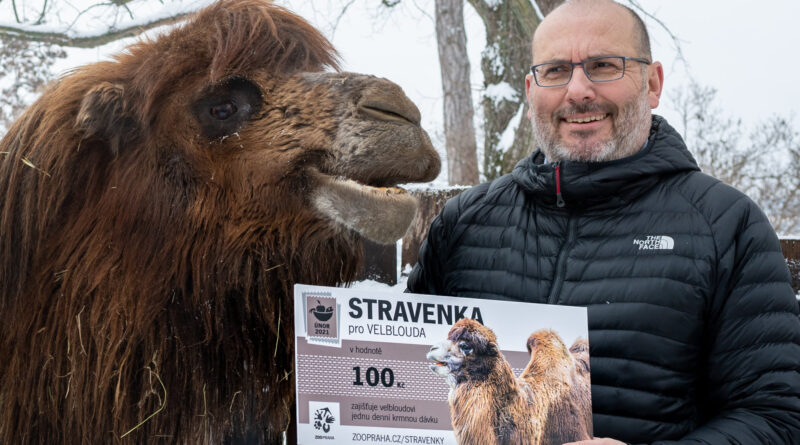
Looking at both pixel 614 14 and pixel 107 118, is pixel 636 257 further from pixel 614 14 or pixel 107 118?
pixel 107 118

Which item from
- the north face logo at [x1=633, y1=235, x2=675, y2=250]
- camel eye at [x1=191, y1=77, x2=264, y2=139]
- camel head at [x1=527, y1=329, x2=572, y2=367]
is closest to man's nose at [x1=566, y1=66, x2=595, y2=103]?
the north face logo at [x1=633, y1=235, x2=675, y2=250]

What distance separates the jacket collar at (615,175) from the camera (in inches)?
92.8

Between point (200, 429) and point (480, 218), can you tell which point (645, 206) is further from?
point (200, 429)

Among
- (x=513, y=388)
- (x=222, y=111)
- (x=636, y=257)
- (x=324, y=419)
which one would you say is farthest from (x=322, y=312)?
(x=636, y=257)

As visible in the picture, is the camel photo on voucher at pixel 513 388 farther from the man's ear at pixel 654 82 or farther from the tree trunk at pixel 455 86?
the tree trunk at pixel 455 86

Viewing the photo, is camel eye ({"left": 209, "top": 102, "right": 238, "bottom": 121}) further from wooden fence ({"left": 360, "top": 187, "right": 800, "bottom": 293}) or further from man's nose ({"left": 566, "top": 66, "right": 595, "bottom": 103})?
wooden fence ({"left": 360, "top": 187, "right": 800, "bottom": 293})

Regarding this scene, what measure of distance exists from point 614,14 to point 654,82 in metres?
0.29

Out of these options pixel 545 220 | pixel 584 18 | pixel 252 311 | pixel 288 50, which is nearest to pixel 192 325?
pixel 252 311

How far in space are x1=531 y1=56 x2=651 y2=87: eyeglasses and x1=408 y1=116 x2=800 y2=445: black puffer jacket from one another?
0.88ft

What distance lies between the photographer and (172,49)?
2.57m

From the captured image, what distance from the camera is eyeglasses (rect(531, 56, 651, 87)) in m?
2.38

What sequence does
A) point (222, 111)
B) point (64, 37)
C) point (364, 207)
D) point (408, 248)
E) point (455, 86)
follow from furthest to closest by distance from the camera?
point (455, 86) → point (64, 37) → point (408, 248) → point (222, 111) → point (364, 207)

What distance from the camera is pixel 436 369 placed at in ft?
6.61

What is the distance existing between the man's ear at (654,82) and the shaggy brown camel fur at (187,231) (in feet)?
2.55
